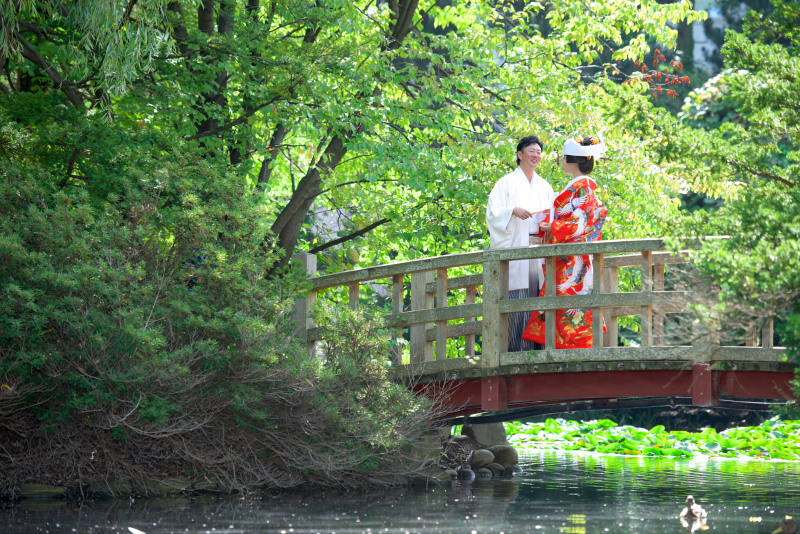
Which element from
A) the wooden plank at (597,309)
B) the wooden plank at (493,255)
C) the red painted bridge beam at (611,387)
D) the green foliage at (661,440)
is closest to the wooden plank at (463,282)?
the wooden plank at (493,255)

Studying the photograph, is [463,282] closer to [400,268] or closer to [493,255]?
[400,268]

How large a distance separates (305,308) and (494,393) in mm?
2164

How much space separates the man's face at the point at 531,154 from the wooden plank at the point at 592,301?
4.61 feet

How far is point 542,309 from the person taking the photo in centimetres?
894

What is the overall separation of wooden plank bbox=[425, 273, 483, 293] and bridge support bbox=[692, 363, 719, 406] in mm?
2472

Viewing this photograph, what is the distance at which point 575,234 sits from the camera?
9531 millimetres

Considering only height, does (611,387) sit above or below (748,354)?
below

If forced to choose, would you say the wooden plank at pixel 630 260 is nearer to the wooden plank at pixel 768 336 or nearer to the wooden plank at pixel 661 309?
the wooden plank at pixel 661 309

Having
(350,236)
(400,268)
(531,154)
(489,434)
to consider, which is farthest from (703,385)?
(350,236)

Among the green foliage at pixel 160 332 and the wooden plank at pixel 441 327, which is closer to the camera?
the green foliage at pixel 160 332

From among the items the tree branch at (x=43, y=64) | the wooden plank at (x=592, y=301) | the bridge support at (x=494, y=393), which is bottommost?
the bridge support at (x=494, y=393)

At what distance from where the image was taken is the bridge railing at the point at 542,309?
28.0 ft

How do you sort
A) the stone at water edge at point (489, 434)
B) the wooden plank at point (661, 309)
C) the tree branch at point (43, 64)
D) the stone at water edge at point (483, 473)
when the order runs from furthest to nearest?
1. the stone at water edge at point (489, 434)
2. the stone at water edge at point (483, 473)
3. the tree branch at point (43, 64)
4. the wooden plank at point (661, 309)

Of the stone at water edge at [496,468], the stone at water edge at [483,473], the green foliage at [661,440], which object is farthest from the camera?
the green foliage at [661,440]
